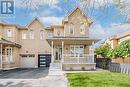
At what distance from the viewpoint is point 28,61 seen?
50.4 metres

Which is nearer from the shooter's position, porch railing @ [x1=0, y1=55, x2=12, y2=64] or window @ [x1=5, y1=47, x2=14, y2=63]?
porch railing @ [x1=0, y1=55, x2=12, y2=64]

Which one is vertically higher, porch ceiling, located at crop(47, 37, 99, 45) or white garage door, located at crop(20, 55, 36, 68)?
porch ceiling, located at crop(47, 37, 99, 45)

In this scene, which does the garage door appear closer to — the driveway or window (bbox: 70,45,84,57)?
window (bbox: 70,45,84,57)

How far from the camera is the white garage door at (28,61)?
50.2 m

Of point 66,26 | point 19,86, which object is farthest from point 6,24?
point 19,86

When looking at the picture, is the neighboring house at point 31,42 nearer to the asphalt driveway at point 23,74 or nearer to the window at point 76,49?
the window at point 76,49

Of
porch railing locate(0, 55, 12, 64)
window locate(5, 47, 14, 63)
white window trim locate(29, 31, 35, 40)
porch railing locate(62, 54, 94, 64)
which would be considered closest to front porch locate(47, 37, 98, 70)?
porch railing locate(62, 54, 94, 64)

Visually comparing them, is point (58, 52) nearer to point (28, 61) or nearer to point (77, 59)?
point (77, 59)

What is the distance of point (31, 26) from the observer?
5044cm

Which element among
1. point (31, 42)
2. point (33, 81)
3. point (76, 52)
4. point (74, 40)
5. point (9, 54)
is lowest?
point (33, 81)

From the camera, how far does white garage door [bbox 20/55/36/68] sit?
50.2 meters

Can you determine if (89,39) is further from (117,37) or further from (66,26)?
(117,37)

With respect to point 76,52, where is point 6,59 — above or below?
below

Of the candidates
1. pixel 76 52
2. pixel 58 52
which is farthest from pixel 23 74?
pixel 58 52
